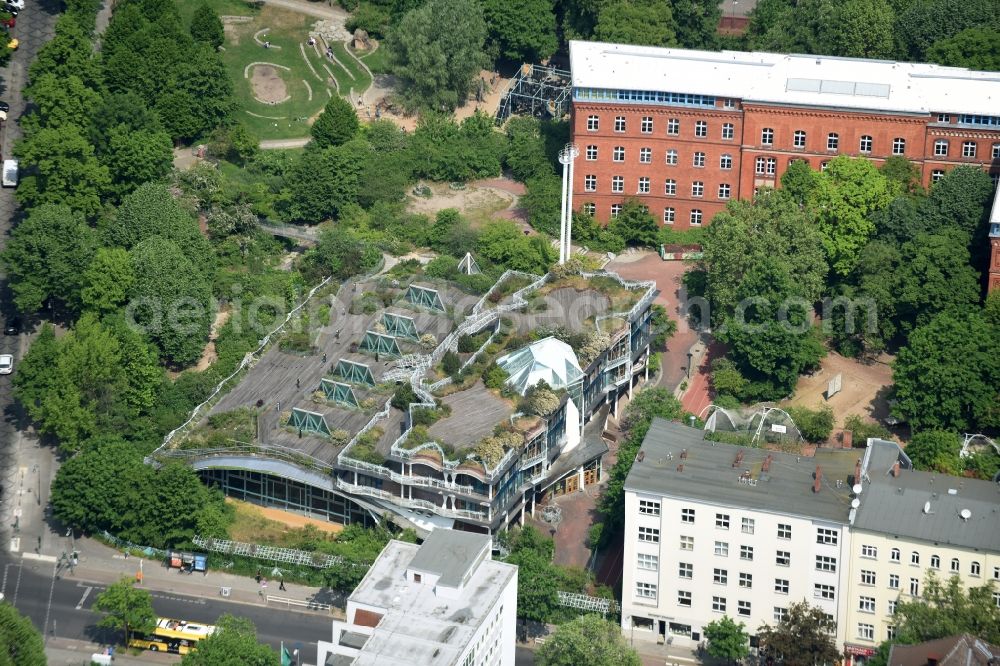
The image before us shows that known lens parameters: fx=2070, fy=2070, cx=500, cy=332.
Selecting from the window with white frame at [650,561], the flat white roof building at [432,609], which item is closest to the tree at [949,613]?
the window with white frame at [650,561]

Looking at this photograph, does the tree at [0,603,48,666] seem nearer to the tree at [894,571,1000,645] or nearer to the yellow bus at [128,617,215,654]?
the yellow bus at [128,617,215,654]

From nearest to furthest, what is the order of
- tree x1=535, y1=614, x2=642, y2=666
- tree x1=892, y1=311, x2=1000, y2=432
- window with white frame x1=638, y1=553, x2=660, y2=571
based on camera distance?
tree x1=535, y1=614, x2=642, y2=666
window with white frame x1=638, y1=553, x2=660, y2=571
tree x1=892, y1=311, x2=1000, y2=432

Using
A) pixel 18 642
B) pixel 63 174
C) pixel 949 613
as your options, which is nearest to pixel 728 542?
pixel 949 613

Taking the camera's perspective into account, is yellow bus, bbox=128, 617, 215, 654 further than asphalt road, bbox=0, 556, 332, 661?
No

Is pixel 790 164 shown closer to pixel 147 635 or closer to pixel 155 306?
pixel 155 306

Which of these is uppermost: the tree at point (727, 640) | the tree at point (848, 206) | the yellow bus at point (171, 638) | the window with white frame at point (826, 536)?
the tree at point (848, 206)

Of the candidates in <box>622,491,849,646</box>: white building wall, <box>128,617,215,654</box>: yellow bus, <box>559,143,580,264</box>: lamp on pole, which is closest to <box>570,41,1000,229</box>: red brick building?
<box>559,143,580,264</box>: lamp on pole

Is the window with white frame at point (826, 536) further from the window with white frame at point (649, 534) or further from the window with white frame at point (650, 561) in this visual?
the window with white frame at point (650, 561)
